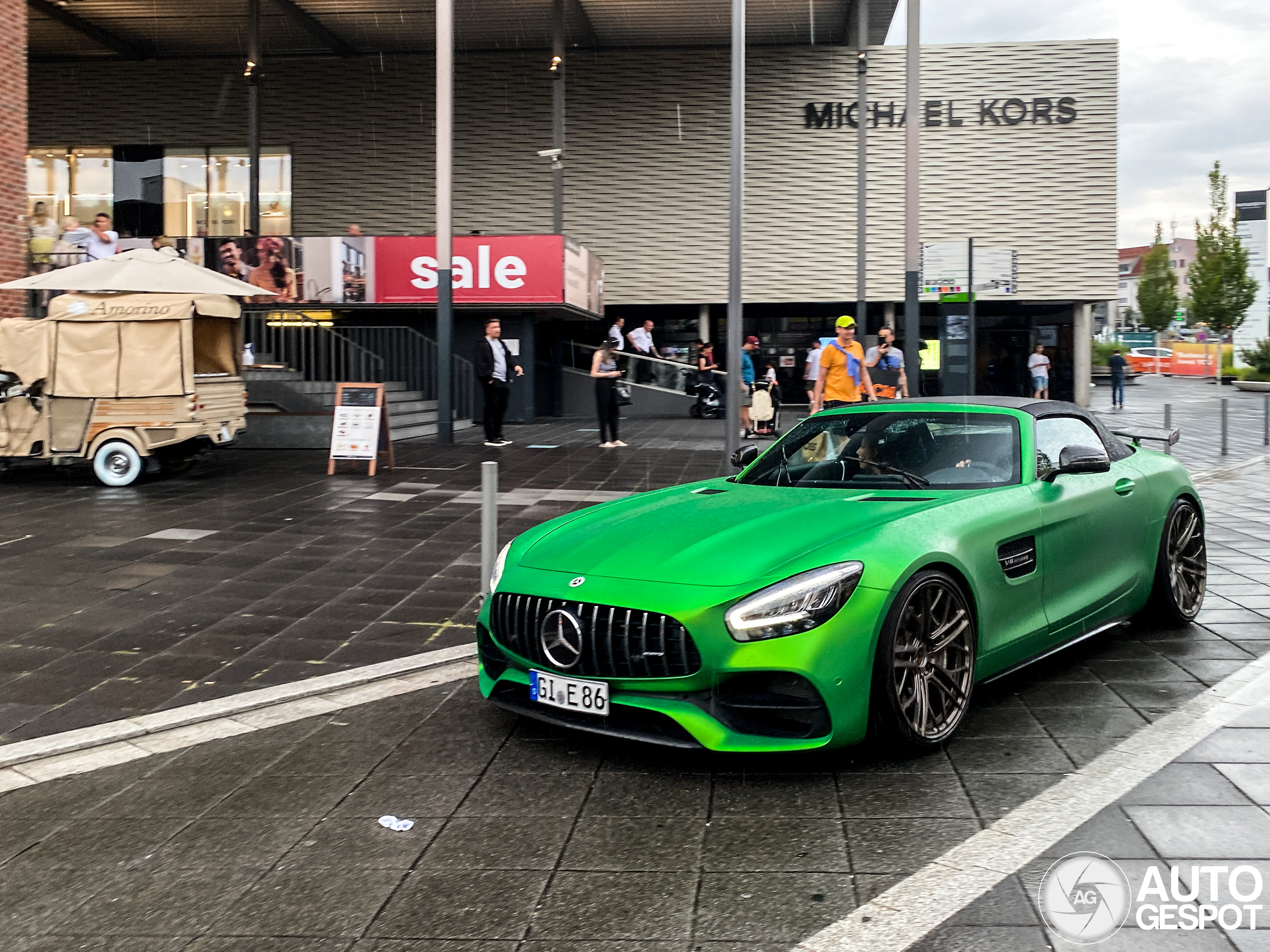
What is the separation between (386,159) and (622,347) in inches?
360

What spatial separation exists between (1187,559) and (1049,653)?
1705 millimetres

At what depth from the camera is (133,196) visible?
30.7 metres

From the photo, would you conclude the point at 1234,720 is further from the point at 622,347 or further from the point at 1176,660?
the point at 622,347

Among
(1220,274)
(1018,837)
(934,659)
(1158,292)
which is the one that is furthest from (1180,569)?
(1158,292)

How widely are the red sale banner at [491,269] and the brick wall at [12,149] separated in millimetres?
7297

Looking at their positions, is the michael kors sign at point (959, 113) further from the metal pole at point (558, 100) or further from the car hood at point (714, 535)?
the car hood at point (714, 535)

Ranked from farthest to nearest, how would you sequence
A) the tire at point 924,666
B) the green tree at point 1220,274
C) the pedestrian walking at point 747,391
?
the green tree at point 1220,274
the pedestrian walking at point 747,391
the tire at point 924,666

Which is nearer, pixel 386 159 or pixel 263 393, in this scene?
pixel 263 393

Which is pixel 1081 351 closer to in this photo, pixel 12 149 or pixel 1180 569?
pixel 12 149

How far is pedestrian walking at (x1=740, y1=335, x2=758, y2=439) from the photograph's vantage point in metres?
→ 19.7

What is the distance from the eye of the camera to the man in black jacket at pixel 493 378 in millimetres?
16719

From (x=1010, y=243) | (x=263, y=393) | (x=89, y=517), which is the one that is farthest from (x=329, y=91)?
(x=89, y=517)

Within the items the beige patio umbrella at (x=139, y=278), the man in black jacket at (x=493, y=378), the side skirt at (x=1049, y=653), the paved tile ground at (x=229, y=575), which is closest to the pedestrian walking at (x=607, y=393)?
the man in black jacket at (x=493, y=378)

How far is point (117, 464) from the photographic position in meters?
12.9
